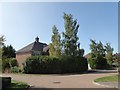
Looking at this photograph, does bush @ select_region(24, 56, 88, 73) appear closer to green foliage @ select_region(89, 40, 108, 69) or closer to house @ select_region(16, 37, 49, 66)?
house @ select_region(16, 37, 49, 66)

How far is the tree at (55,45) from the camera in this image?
137ft

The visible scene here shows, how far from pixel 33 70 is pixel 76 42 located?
10220 mm

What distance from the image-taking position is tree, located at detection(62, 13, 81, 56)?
4303 cm

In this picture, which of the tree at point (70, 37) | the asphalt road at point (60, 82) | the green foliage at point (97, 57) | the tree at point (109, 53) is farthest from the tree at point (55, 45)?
the tree at point (109, 53)

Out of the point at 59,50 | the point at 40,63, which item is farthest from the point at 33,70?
the point at 59,50

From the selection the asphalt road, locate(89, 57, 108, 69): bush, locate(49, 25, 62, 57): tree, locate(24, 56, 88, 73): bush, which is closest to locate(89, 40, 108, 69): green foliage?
locate(89, 57, 108, 69): bush

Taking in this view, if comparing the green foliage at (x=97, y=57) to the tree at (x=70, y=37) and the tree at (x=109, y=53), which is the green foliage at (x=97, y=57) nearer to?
the tree at (x=109, y=53)

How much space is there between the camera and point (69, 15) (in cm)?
4419

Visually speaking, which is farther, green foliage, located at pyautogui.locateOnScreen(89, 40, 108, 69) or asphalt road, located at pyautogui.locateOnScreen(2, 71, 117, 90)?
green foliage, located at pyautogui.locateOnScreen(89, 40, 108, 69)

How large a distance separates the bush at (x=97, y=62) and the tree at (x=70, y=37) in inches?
434

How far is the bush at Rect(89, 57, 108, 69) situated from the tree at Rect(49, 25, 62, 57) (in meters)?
13.8

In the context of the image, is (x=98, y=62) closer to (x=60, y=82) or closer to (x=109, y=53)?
(x=109, y=53)

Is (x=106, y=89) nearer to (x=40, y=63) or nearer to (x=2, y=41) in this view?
(x=2, y=41)

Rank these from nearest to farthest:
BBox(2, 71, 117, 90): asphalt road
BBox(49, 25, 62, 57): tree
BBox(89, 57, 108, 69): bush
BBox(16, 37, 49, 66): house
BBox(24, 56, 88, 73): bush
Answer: BBox(2, 71, 117, 90): asphalt road < BBox(24, 56, 88, 73): bush < BBox(49, 25, 62, 57): tree < BBox(16, 37, 49, 66): house < BBox(89, 57, 108, 69): bush
